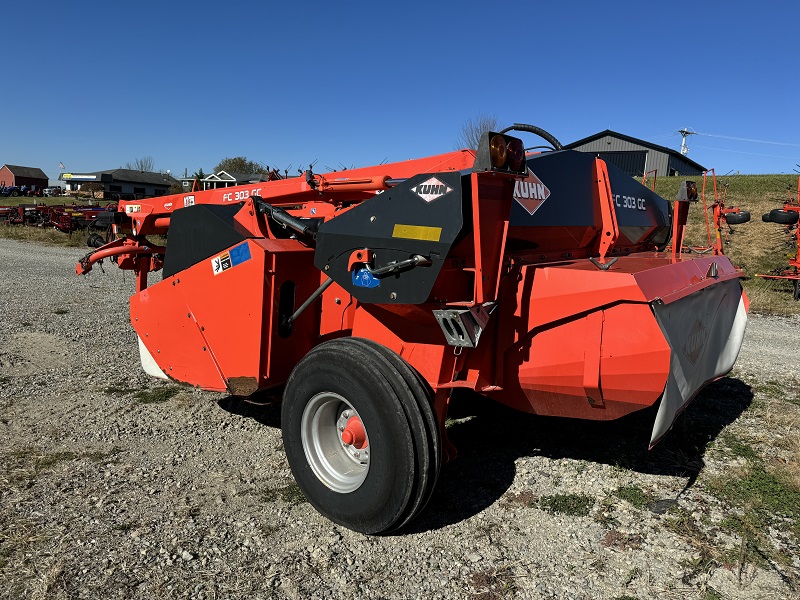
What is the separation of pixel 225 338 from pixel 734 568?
3.03 m

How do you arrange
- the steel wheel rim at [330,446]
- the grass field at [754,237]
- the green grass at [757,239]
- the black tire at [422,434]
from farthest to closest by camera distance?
the grass field at [754,237], the green grass at [757,239], the steel wheel rim at [330,446], the black tire at [422,434]

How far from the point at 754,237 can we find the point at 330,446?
18.2m

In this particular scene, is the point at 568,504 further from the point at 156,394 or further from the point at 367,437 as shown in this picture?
the point at 156,394

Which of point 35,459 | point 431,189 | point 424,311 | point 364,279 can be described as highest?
point 431,189

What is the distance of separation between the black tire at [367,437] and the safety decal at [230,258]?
853 millimetres

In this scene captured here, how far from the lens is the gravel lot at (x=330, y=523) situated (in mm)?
2695

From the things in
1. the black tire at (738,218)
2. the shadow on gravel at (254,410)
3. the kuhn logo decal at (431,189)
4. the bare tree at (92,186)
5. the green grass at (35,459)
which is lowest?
the green grass at (35,459)

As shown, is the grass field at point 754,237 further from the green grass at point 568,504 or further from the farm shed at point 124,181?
the farm shed at point 124,181

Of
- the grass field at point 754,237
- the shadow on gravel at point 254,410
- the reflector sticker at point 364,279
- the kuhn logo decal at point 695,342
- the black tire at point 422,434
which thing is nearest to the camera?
the black tire at point 422,434

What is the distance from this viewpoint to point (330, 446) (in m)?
3.36

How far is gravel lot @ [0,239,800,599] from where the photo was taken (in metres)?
2.70

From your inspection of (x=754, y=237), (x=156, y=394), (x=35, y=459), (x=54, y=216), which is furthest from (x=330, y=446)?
(x=54, y=216)

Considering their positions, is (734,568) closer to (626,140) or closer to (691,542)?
(691,542)

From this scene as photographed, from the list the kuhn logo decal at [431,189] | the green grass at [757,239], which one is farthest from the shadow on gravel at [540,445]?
the green grass at [757,239]
